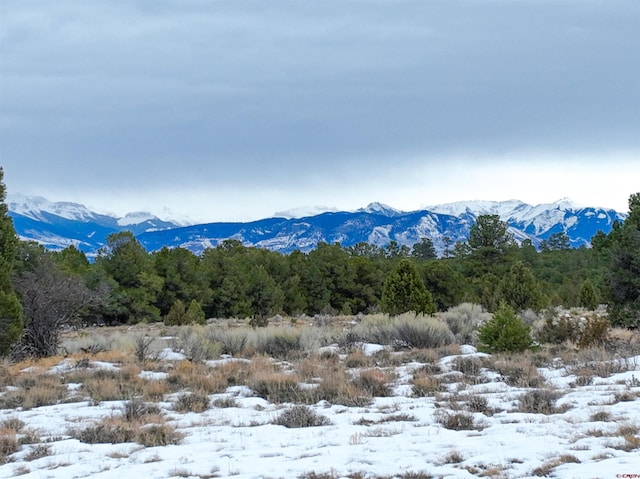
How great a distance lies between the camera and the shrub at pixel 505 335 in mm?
12656

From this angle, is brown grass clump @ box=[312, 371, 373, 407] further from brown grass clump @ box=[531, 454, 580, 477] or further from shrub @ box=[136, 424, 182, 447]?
brown grass clump @ box=[531, 454, 580, 477]

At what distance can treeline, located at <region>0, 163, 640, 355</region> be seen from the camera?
15.2 meters

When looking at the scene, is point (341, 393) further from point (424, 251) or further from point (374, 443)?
point (424, 251)

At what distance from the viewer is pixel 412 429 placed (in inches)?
274

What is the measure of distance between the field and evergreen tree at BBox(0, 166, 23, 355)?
1.07 meters

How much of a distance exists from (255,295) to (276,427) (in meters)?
34.3

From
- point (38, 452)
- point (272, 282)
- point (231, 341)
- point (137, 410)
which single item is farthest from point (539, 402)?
point (272, 282)

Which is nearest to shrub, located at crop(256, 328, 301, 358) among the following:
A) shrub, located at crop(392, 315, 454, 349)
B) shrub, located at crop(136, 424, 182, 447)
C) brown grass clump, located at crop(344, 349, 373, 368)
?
brown grass clump, located at crop(344, 349, 373, 368)

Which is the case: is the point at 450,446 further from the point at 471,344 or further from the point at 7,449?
the point at 471,344

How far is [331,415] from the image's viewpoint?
7969 mm

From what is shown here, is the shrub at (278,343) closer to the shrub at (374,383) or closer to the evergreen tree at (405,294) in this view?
the shrub at (374,383)

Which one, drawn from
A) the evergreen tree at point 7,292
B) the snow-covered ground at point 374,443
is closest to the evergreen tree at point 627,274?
the snow-covered ground at point 374,443

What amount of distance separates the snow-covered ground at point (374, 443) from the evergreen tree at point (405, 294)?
11.3 metres

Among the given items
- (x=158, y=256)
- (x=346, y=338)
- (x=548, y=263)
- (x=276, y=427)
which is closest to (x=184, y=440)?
(x=276, y=427)
